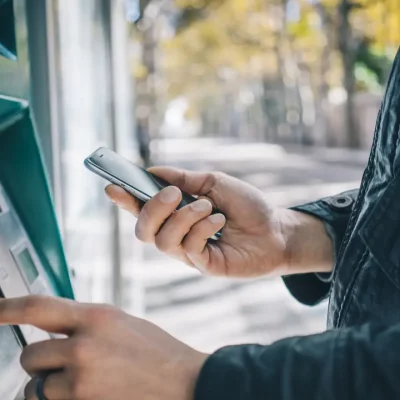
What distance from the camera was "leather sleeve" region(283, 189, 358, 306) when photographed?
1474 mm

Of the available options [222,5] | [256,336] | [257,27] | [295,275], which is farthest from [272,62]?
[295,275]

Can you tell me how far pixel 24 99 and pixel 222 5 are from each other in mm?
17791

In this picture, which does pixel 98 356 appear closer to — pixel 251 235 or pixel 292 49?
pixel 251 235

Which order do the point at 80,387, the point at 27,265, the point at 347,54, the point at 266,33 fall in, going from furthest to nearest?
the point at 266,33
the point at 347,54
the point at 27,265
the point at 80,387

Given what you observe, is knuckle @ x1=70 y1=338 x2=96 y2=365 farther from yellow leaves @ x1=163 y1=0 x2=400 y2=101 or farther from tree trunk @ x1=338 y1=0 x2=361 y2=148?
tree trunk @ x1=338 y1=0 x2=361 y2=148

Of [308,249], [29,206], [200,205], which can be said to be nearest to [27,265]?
[29,206]

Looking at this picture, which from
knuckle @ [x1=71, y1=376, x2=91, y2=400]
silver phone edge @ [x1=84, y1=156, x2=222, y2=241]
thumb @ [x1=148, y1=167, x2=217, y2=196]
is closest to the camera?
knuckle @ [x1=71, y1=376, x2=91, y2=400]

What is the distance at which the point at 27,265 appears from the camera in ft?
2.99

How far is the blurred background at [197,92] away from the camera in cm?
232

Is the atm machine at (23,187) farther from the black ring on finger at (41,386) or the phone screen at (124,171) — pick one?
the black ring on finger at (41,386)

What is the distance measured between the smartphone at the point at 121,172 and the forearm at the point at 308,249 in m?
0.36

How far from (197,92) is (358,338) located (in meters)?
40.8

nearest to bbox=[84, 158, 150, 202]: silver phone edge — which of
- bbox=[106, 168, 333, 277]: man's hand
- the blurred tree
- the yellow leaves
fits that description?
bbox=[106, 168, 333, 277]: man's hand

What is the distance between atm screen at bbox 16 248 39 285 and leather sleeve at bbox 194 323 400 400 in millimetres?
316
